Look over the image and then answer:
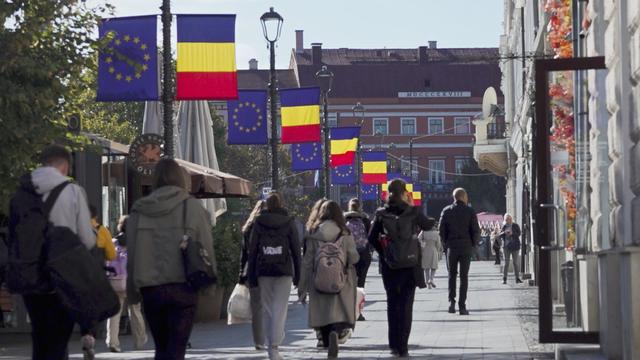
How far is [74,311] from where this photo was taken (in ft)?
34.5

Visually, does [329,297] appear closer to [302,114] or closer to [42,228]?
[42,228]

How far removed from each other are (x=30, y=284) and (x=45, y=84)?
29.1 ft

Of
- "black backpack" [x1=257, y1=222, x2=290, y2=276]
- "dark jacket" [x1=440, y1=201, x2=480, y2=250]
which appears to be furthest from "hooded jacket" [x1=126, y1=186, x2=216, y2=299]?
"dark jacket" [x1=440, y1=201, x2=480, y2=250]

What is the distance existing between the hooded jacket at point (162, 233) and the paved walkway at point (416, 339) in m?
5.10

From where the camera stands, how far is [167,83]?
21281 mm

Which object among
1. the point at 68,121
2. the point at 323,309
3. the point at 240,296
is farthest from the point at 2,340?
the point at 323,309

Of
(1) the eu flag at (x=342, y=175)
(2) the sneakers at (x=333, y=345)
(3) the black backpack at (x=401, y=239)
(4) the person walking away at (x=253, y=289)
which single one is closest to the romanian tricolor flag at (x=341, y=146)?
(1) the eu flag at (x=342, y=175)

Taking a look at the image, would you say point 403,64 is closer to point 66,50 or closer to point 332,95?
point 332,95

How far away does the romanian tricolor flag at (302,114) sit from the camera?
34.5m

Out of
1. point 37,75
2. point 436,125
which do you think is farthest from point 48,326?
point 436,125

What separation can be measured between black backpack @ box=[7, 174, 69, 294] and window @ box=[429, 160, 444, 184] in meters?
124

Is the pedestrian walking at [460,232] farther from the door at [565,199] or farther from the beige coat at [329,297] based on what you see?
the door at [565,199]

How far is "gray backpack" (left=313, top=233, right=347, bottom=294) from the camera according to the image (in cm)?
1647

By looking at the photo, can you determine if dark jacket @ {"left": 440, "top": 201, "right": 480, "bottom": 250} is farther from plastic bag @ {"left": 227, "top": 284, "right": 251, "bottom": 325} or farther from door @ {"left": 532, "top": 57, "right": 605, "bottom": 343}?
door @ {"left": 532, "top": 57, "right": 605, "bottom": 343}
